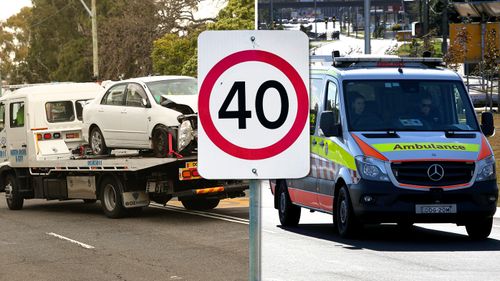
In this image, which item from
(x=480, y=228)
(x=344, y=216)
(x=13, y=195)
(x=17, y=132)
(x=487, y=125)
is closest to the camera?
(x=344, y=216)

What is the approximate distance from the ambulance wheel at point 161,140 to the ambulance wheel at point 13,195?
17.7 ft

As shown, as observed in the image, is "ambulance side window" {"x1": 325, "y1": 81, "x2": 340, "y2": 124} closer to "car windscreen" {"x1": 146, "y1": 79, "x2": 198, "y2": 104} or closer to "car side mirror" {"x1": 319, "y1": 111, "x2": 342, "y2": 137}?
"car side mirror" {"x1": 319, "y1": 111, "x2": 342, "y2": 137}

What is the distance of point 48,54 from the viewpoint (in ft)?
305

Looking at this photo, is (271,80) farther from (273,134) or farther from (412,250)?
(412,250)

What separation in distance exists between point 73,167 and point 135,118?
7.34 feet

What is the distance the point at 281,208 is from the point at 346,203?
2.86 metres

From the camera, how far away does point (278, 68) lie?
6.61m

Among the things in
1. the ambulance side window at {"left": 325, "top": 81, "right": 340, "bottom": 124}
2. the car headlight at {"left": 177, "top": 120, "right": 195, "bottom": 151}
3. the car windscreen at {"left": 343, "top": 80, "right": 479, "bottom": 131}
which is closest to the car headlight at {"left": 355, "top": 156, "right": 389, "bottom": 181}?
the car windscreen at {"left": 343, "top": 80, "right": 479, "bottom": 131}


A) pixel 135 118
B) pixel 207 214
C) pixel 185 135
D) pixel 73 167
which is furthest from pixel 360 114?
pixel 73 167

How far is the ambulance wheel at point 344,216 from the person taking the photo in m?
16.7

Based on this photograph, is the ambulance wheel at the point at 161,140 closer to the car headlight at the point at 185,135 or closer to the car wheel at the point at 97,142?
the car headlight at the point at 185,135

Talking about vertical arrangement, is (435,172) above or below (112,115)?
below

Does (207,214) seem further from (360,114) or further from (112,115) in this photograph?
(360,114)

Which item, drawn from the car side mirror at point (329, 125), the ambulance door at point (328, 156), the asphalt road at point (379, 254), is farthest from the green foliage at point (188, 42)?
the car side mirror at point (329, 125)
